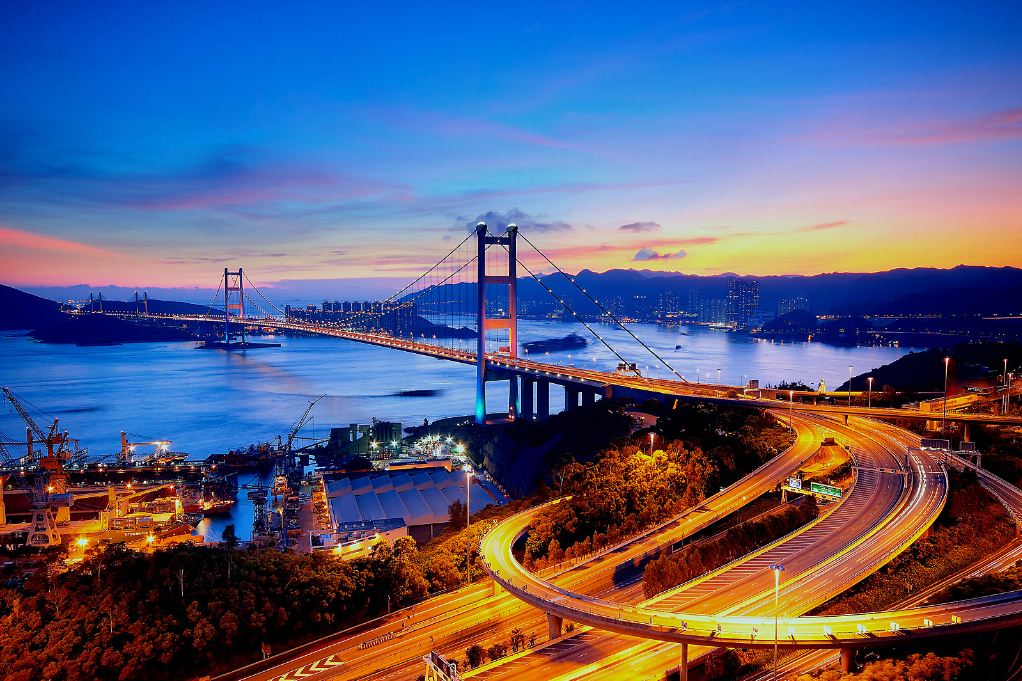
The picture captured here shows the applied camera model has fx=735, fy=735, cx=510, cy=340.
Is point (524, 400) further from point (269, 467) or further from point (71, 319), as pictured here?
point (71, 319)

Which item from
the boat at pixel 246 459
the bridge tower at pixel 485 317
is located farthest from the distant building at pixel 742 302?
the boat at pixel 246 459

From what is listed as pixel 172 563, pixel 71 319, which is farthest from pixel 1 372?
pixel 172 563

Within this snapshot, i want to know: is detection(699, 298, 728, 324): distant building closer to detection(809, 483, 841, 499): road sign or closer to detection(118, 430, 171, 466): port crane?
detection(118, 430, 171, 466): port crane

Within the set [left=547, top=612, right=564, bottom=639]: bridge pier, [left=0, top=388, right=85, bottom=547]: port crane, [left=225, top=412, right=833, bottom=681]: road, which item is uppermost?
[left=547, top=612, right=564, bottom=639]: bridge pier

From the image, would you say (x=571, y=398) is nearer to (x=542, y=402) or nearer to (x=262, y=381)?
(x=542, y=402)

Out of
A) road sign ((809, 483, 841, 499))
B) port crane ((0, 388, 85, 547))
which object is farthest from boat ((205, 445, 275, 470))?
road sign ((809, 483, 841, 499))

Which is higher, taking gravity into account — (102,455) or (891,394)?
(891,394)

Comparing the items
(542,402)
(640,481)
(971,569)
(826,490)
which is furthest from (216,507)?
(971,569)
